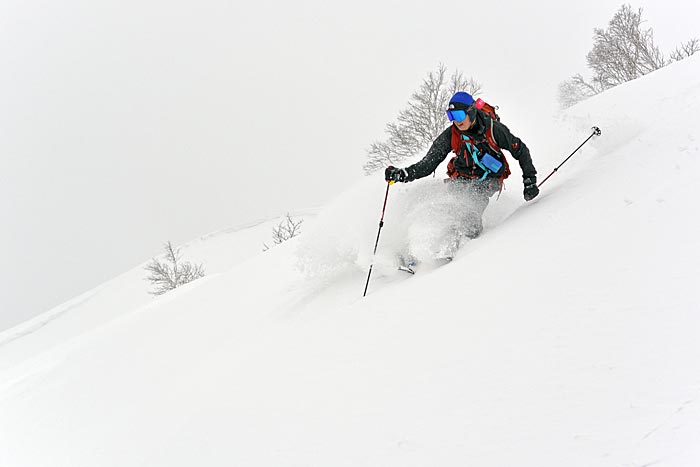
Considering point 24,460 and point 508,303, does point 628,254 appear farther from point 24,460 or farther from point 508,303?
point 24,460

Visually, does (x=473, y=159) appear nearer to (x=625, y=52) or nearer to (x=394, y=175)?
(x=394, y=175)

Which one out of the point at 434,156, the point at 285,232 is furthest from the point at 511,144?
the point at 285,232

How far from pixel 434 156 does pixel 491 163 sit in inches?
26.6

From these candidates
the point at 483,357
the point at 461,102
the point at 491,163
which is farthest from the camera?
the point at 491,163

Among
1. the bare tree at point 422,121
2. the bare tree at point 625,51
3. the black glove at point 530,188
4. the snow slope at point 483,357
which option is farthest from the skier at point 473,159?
the bare tree at point 625,51

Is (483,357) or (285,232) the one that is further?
(285,232)

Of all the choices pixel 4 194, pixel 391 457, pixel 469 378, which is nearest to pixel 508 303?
pixel 469 378

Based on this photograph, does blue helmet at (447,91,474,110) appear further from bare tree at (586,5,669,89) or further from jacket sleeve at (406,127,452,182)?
bare tree at (586,5,669,89)

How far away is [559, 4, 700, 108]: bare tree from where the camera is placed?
82.5ft

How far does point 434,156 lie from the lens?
5.05 metres

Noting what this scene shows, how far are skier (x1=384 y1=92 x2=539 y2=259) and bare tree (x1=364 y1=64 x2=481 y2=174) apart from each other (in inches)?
704

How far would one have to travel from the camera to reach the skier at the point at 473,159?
177 inches

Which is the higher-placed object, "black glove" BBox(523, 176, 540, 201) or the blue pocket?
the blue pocket

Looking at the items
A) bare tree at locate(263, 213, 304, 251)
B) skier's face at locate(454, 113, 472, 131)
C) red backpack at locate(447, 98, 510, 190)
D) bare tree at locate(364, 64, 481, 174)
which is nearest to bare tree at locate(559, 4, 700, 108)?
bare tree at locate(364, 64, 481, 174)
